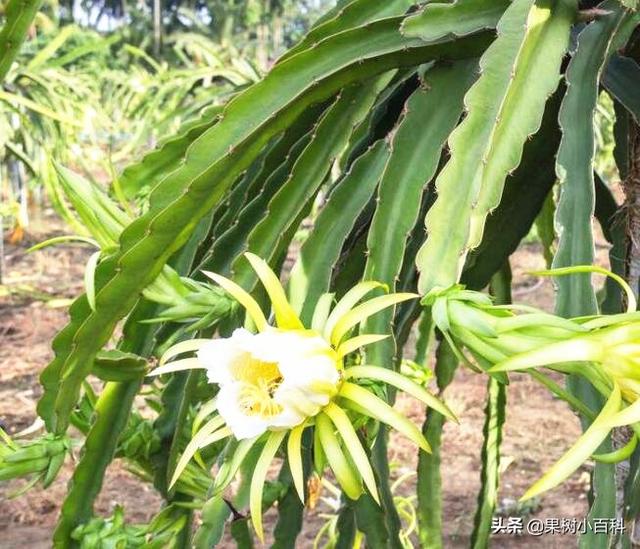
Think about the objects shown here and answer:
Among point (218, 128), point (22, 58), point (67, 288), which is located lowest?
point (218, 128)

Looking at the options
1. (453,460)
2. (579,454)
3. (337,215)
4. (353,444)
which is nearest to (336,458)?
(353,444)

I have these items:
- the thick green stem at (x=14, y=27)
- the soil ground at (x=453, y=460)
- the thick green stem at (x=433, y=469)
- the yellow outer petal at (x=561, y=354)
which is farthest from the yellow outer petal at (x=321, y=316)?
the soil ground at (x=453, y=460)

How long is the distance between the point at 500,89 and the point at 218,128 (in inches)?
8.3

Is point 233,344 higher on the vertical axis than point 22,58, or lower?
lower

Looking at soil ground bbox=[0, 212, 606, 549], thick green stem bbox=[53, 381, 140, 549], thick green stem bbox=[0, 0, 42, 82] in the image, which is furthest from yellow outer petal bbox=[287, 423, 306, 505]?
soil ground bbox=[0, 212, 606, 549]

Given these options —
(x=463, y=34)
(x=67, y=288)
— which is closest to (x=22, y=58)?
(x=67, y=288)

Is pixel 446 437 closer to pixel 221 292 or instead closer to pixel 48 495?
pixel 48 495

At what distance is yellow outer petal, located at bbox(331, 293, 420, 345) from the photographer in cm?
44

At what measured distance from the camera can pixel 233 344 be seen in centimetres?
43

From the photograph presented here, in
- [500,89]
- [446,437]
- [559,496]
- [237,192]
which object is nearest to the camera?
[500,89]

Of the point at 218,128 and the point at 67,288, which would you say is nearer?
the point at 218,128

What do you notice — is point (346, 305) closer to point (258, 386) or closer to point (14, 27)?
point (258, 386)

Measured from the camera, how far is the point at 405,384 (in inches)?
16.5

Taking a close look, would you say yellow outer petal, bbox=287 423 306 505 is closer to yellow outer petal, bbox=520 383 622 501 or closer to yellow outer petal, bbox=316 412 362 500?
yellow outer petal, bbox=316 412 362 500
